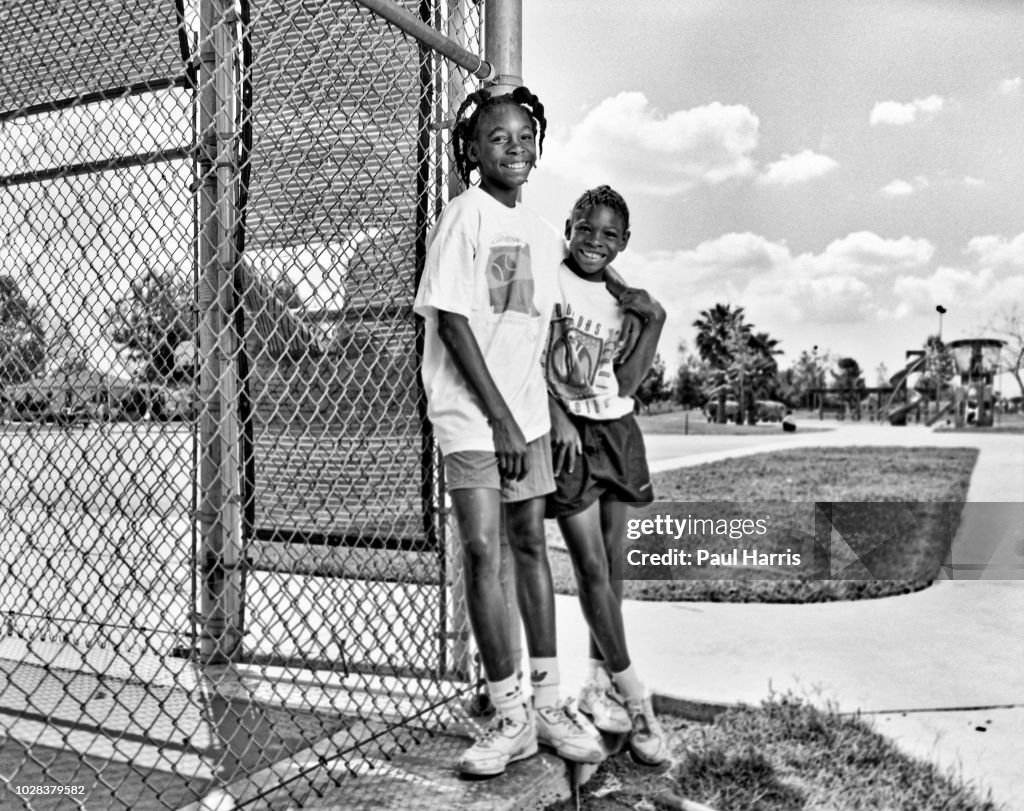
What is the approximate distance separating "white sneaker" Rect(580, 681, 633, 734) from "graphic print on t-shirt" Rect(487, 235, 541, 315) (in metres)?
1.30

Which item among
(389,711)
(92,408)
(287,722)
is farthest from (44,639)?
(389,711)

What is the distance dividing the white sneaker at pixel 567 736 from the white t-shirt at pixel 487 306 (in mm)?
862

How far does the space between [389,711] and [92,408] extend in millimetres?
1992

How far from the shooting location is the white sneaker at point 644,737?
2.98 metres

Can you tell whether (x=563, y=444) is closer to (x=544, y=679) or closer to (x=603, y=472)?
(x=603, y=472)

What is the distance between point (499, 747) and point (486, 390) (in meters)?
1.02

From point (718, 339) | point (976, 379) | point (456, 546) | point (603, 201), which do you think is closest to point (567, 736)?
point (456, 546)

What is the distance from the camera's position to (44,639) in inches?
160

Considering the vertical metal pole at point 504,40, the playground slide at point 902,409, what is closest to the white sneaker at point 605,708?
the vertical metal pole at point 504,40

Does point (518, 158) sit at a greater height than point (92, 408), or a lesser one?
greater

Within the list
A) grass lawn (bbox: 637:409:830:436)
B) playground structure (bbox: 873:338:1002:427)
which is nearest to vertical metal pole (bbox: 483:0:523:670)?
grass lawn (bbox: 637:409:830:436)

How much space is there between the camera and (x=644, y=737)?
299cm

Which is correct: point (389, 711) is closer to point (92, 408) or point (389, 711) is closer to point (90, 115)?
point (92, 408)

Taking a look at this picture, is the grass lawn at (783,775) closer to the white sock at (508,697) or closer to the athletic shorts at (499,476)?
the white sock at (508,697)
